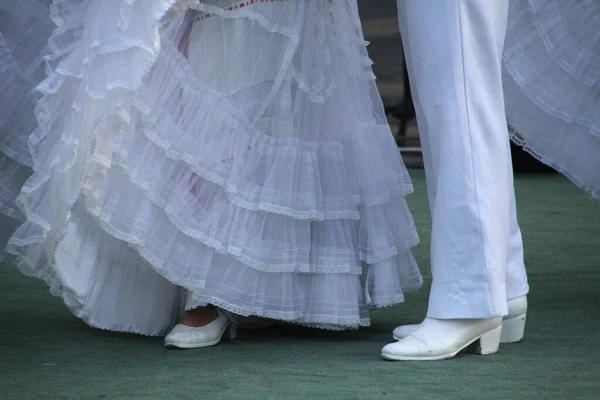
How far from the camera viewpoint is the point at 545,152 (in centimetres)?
243

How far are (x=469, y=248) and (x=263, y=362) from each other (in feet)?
1.31

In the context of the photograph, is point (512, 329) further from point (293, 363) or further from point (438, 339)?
point (293, 363)

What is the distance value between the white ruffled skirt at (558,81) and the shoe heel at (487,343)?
0.59 metres

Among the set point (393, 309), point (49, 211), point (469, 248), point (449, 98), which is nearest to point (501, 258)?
point (469, 248)

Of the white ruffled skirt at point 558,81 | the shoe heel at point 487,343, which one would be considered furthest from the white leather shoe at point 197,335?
the white ruffled skirt at point 558,81

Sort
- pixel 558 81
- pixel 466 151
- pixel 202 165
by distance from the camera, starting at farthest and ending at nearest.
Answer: pixel 558 81 < pixel 202 165 < pixel 466 151

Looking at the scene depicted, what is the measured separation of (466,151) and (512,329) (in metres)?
0.38

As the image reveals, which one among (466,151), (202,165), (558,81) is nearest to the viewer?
(466,151)

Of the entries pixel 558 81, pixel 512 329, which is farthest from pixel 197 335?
pixel 558 81

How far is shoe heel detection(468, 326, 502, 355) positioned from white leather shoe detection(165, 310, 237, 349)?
474 mm

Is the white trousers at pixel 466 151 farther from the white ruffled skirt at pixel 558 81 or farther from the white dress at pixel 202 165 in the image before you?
the white ruffled skirt at pixel 558 81

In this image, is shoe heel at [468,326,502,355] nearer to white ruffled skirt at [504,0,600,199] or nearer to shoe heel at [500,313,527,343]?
shoe heel at [500,313,527,343]

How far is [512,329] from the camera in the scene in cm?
205

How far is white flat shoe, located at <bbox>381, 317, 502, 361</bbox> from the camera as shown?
1.87 meters
